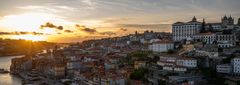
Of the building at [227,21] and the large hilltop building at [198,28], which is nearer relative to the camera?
the large hilltop building at [198,28]

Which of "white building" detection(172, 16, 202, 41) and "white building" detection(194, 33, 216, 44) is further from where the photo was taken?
"white building" detection(172, 16, 202, 41)

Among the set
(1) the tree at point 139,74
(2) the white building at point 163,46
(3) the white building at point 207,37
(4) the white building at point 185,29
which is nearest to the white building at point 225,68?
(1) the tree at point 139,74

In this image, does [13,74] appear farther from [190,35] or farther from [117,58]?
[190,35]

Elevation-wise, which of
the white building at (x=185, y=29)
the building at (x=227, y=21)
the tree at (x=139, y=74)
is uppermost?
the building at (x=227, y=21)

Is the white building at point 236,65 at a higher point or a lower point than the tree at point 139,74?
higher

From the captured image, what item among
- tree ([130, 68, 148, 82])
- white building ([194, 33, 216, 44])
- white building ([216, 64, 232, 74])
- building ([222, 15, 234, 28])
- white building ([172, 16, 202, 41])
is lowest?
tree ([130, 68, 148, 82])

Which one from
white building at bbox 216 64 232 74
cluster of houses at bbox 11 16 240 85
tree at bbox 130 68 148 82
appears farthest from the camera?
tree at bbox 130 68 148 82

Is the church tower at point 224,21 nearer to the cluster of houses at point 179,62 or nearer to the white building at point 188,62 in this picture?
the cluster of houses at point 179,62

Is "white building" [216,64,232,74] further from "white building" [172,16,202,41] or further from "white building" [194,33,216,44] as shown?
"white building" [172,16,202,41]

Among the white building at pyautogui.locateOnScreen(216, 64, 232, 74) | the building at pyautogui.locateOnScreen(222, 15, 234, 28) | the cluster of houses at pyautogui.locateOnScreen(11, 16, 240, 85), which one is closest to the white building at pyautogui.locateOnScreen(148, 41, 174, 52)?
the cluster of houses at pyautogui.locateOnScreen(11, 16, 240, 85)
